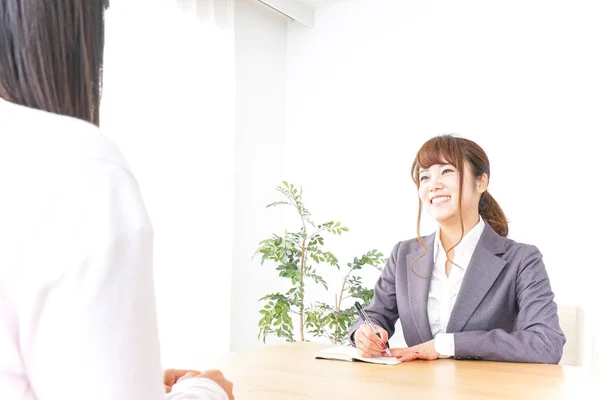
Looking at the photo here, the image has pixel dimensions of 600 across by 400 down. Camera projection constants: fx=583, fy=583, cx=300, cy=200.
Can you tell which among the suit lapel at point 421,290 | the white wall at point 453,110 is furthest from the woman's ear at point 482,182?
the white wall at point 453,110

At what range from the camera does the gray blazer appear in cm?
188

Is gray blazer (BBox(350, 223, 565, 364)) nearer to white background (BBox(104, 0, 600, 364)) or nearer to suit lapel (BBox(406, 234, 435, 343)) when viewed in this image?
suit lapel (BBox(406, 234, 435, 343))

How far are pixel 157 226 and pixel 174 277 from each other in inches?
13.8

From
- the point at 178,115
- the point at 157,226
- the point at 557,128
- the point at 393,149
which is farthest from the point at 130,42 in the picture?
the point at 557,128

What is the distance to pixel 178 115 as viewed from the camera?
3846mm

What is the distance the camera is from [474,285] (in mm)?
2252

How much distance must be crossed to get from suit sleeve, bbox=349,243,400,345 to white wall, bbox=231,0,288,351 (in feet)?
6.37

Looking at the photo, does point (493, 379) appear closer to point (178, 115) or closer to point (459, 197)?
point (459, 197)

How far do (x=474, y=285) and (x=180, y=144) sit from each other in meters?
2.27

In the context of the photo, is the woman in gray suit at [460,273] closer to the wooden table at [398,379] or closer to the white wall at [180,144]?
the wooden table at [398,379]

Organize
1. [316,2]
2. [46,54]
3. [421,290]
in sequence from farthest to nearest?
1. [316,2]
2. [421,290]
3. [46,54]

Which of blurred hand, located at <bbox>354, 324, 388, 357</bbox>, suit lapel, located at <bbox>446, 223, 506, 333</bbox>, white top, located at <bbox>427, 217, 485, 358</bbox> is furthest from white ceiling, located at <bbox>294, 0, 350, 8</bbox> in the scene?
blurred hand, located at <bbox>354, 324, 388, 357</bbox>

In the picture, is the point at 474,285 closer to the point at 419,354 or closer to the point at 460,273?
the point at 460,273

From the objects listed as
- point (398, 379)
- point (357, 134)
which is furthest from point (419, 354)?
point (357, 134)
